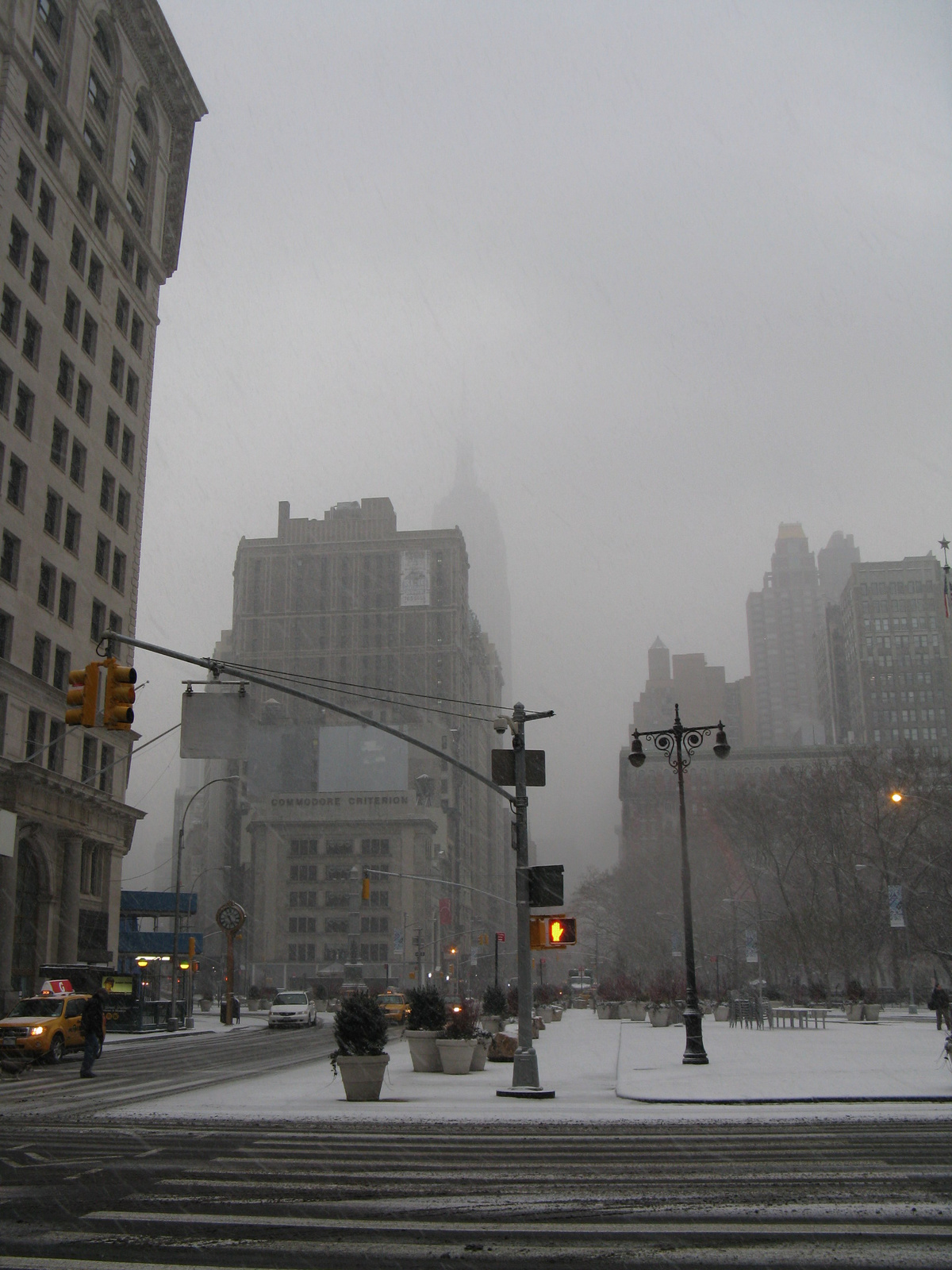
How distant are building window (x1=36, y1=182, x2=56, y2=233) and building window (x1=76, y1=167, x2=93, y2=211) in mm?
3462

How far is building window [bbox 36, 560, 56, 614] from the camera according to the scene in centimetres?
4891

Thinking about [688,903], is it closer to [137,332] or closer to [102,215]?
[102,215]

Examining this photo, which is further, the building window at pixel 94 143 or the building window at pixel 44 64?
the building window at pixel 94 143

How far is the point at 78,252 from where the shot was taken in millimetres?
53344

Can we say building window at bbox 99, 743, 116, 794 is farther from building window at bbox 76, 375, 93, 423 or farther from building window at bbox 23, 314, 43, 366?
building window at bbox 23, 314, 43, 366

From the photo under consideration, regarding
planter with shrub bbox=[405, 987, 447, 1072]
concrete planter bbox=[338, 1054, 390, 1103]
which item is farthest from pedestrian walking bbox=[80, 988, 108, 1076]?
concrete planter bbox=[338, 1054, 390, 1103]

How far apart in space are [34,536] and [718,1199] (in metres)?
44.0

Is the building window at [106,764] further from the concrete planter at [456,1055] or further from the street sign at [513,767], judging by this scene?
the street sign at [513,767]

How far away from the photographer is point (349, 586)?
188m

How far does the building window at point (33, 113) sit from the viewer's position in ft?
159

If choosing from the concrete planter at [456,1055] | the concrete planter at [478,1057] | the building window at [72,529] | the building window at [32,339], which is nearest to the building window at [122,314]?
the building window at [32,339]

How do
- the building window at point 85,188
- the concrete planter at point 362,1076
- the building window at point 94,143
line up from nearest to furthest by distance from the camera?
the concrete planter at point 362,1076
the building window at point 85,188
the building window at point 94,143

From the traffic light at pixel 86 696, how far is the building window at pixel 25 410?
33.7m

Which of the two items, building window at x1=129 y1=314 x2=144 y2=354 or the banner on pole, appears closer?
the banner on pole
